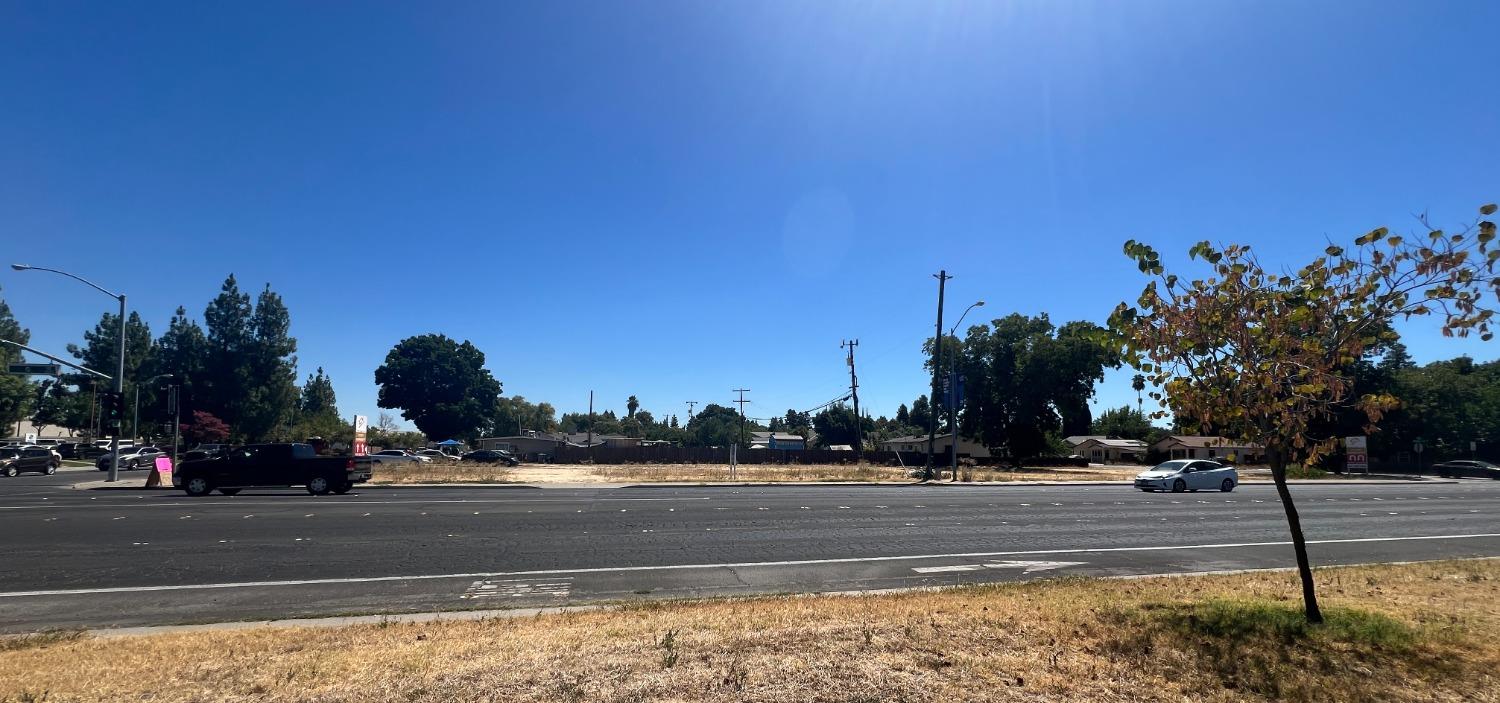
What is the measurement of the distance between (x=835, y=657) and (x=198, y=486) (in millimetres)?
25783

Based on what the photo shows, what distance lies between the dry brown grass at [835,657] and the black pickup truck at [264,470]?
63.9ft

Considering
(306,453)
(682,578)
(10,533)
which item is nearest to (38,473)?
(306,453)

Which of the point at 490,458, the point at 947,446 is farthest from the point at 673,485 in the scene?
the point at 947,446

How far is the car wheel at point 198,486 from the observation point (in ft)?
77.9

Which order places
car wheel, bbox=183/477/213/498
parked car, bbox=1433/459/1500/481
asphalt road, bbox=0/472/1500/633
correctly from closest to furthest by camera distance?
asphalt road, bbox=0/472/1500/633
car wheel, bbox=183/477/213/498
parked car, bbox=1433/459/1500/481

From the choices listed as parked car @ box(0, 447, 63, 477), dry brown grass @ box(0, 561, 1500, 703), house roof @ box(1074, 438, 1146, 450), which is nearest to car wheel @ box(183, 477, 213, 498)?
dry brown grass @ box(0, 561, 1500, 703)

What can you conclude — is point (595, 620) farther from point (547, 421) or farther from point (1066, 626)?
point (547, 421)

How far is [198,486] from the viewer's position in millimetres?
23797

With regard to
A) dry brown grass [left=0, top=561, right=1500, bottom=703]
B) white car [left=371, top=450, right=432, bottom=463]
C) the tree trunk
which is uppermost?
the tree trunk


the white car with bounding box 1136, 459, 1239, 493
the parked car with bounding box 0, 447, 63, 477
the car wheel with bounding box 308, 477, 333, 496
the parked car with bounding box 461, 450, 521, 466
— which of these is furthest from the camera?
the parked car with bounding box 461, 450, 521, 466

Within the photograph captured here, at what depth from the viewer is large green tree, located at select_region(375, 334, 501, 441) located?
10031 cm

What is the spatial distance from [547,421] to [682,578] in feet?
493

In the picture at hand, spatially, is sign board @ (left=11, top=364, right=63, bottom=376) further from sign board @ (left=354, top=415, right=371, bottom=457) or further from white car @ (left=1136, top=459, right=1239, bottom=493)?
white car @ (left=1136, top=459, right=1239, bottom=493)

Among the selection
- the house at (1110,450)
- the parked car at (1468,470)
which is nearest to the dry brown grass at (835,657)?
the parked car at (1468,470)
